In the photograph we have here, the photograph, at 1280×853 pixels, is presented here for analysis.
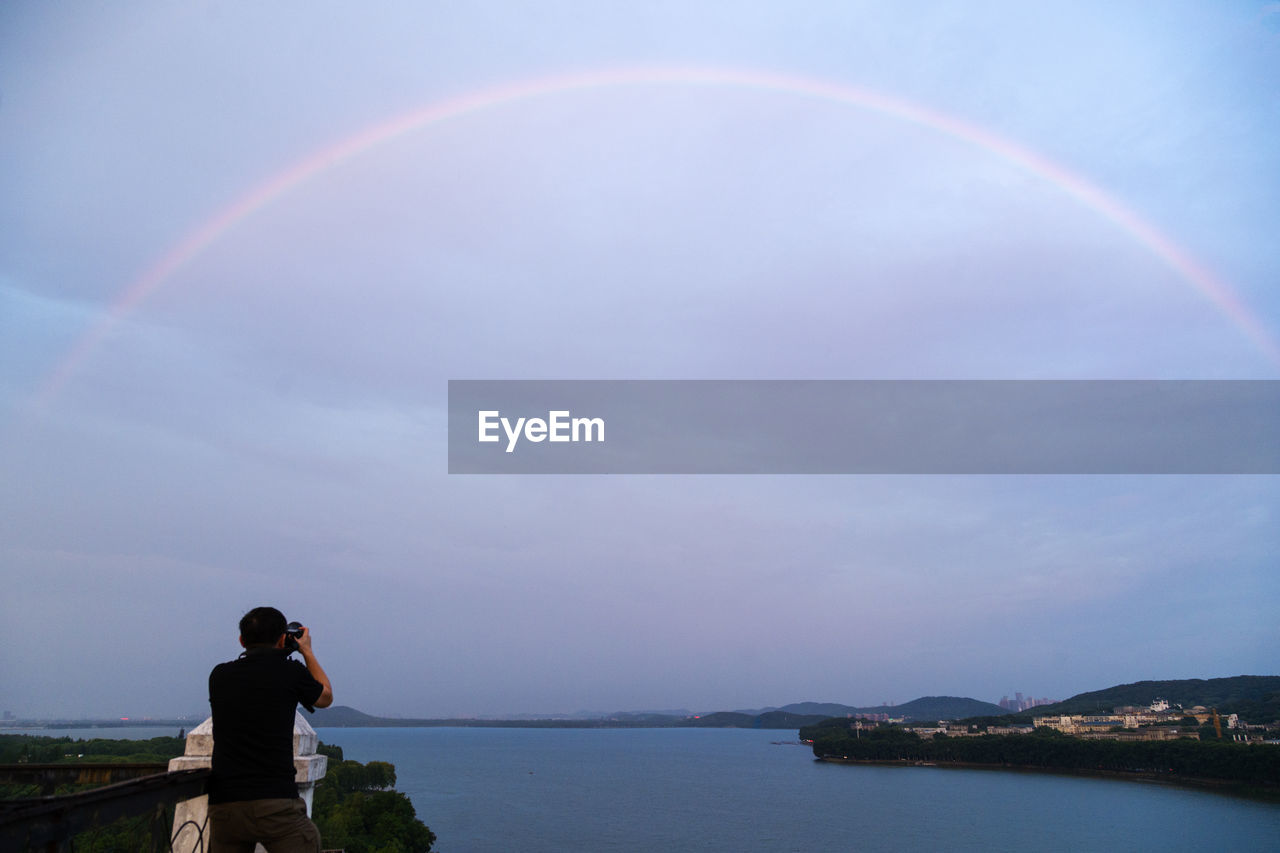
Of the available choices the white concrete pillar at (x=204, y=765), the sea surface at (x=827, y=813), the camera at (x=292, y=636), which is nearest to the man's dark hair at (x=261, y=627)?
the camera at (x=292, y=636)

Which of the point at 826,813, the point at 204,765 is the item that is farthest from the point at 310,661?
the point at 826,813

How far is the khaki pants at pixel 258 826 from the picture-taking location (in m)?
3.15

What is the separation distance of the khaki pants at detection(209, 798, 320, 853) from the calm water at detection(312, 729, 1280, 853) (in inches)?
2273

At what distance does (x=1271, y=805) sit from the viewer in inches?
2734

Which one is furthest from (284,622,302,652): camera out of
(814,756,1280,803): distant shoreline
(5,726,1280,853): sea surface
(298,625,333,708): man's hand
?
(814,756,1280,803): distant shoreline

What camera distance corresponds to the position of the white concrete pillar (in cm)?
381

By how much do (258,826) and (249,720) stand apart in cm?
41

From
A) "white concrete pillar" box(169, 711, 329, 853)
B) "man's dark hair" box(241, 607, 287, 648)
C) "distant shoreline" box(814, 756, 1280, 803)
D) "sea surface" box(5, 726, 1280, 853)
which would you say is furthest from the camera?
"distant shoreline" box(814, 756, 1280, 803)

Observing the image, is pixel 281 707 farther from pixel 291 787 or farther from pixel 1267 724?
pixel 1267 724

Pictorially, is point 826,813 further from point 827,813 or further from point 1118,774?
point 1118,774

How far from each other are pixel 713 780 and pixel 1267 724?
7903 cm

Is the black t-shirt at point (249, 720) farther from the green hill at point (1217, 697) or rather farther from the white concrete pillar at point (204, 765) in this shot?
the green hill at point (1217, 697)

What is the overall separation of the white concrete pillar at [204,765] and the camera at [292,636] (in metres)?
0.68

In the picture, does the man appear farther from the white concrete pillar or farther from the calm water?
the calm water
